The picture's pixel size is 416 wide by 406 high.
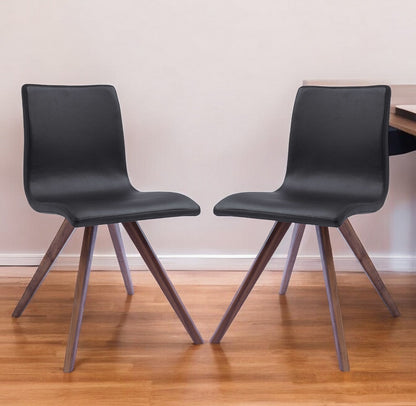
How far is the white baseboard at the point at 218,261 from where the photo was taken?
2.81 m

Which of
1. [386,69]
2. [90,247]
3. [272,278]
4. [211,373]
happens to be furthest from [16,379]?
[386,69]

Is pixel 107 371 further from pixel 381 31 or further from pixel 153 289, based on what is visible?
pixel 381 31

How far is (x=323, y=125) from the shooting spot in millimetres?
2375

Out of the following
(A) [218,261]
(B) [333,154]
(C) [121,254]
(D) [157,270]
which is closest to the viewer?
(D) [157,270]

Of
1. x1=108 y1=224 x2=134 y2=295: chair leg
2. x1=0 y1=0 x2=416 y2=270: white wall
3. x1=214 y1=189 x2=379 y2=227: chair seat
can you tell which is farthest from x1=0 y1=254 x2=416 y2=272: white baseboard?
x1=214 y1=189 x2=379 y2=227: chair seat

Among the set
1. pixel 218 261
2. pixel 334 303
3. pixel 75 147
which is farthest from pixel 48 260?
pixel 334 303

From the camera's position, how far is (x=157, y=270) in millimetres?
2066

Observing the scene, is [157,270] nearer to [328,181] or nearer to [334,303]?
[334,303]

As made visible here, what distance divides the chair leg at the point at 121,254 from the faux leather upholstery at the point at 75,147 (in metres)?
0.15

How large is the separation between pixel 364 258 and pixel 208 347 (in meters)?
0.62

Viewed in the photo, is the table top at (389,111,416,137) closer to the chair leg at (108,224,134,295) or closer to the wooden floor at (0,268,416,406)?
the wooden floor at (0,268,416,406)

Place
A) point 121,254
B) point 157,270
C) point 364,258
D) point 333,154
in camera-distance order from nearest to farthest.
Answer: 1. point 157,270
2. point 364,258
3. point 333,154
4. point 121,254

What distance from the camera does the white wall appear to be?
263cm

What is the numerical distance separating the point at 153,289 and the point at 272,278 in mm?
501
